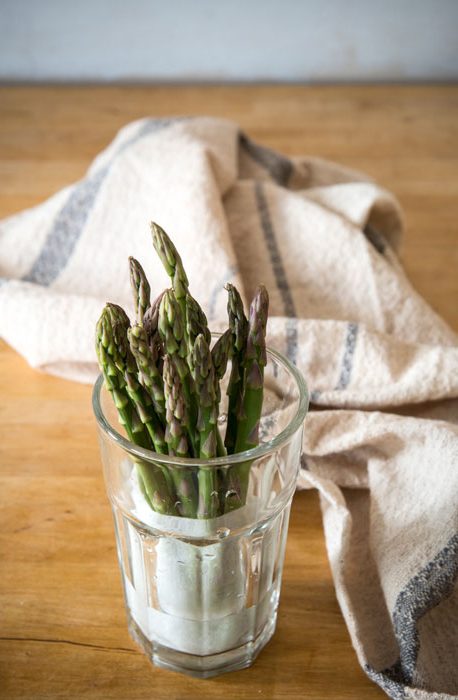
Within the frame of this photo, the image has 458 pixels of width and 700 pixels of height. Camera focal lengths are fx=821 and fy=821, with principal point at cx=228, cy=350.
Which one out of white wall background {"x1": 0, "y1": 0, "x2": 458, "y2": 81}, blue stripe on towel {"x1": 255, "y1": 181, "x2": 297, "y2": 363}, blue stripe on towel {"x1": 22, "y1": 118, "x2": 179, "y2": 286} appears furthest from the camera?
white wall background {"x1": 0, "y1": 0, "x2": 458, "y2": 81}

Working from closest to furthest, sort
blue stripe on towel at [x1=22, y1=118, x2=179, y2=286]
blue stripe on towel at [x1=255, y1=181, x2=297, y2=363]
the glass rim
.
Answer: the glass rim → blue stripe on towel at [x1=255, y1=181, x2=297, y2=363] → blue stripe on towel at [x1=22, y1=118, x2=179, y2=286]

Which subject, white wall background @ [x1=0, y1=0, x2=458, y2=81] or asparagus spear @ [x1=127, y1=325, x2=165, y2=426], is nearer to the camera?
asparagus spear @ [x1=127, y1=325, x2=165, y2=426]

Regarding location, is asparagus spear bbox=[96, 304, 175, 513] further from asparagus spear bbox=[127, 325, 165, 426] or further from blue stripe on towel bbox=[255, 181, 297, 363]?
blue stripe on towel bbox=[255, 181, 297, 363]

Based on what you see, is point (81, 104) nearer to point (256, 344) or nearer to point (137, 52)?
point (137, 52)

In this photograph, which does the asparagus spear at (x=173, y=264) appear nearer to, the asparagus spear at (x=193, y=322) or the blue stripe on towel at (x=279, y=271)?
the asparagus spear at (x=193, y=322)

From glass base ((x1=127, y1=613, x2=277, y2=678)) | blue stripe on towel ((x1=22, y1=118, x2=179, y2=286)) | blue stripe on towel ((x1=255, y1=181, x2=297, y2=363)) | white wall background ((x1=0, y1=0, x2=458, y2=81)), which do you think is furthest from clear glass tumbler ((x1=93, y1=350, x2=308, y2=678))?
white wall background ((x1=0, y1=0, x2=458, y2=81))

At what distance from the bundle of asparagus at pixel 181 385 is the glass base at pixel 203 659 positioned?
105 mm

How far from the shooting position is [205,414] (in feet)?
1.41

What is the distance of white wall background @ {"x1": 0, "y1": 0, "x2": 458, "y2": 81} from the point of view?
1270 mm

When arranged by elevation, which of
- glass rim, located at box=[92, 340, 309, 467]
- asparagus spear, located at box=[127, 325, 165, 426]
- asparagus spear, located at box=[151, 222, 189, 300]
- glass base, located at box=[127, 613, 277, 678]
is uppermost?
asparagus spear, located at box=[151, 222, 189, 300]

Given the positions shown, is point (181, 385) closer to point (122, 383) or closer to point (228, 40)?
point (122, 383)

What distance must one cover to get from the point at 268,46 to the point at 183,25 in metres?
0.14

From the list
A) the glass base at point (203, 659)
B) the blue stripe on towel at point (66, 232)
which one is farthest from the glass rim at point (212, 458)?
the blue stripe on towel at point (66, 232)

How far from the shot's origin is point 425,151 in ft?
3.66
